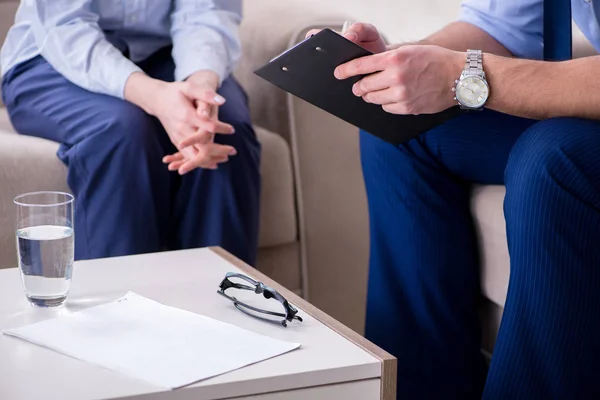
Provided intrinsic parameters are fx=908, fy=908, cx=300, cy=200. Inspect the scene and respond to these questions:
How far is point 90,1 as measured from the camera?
65.7 inches

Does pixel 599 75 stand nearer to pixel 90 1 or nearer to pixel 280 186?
pixel 280 186

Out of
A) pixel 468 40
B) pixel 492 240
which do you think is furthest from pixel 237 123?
pixel 492 240

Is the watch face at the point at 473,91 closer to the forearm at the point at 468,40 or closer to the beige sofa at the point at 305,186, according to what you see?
the forearm at the point at 468,40

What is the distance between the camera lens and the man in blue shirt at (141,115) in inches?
59.7

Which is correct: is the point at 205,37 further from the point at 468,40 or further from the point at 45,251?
the point at 45,251

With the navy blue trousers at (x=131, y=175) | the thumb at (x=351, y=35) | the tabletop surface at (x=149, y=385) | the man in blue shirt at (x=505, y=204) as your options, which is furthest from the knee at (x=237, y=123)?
the tabletop surface at (x=149, y=385)

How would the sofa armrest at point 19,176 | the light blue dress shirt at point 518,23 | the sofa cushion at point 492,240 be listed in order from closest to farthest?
1. the sofa cushion at point 492,240
2. the light blue dress shirt at point 518,23
3. the sofa armrest at point 19,176

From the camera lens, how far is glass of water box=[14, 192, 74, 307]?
0.98m

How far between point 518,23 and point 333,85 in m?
0.39

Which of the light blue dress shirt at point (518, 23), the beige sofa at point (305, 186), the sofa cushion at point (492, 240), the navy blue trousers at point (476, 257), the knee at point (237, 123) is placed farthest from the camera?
the beige sofa at point (305, 186)

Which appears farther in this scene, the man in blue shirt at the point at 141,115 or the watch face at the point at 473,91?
the man in blue shirt at the point at 141,115

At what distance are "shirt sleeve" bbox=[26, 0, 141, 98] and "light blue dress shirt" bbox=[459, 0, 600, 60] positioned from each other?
0.60m

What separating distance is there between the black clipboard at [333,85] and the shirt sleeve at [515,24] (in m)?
0.25

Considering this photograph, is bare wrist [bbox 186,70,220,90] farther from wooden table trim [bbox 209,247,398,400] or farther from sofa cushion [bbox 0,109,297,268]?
wooden table trim [bbox 209,247,398,400]
